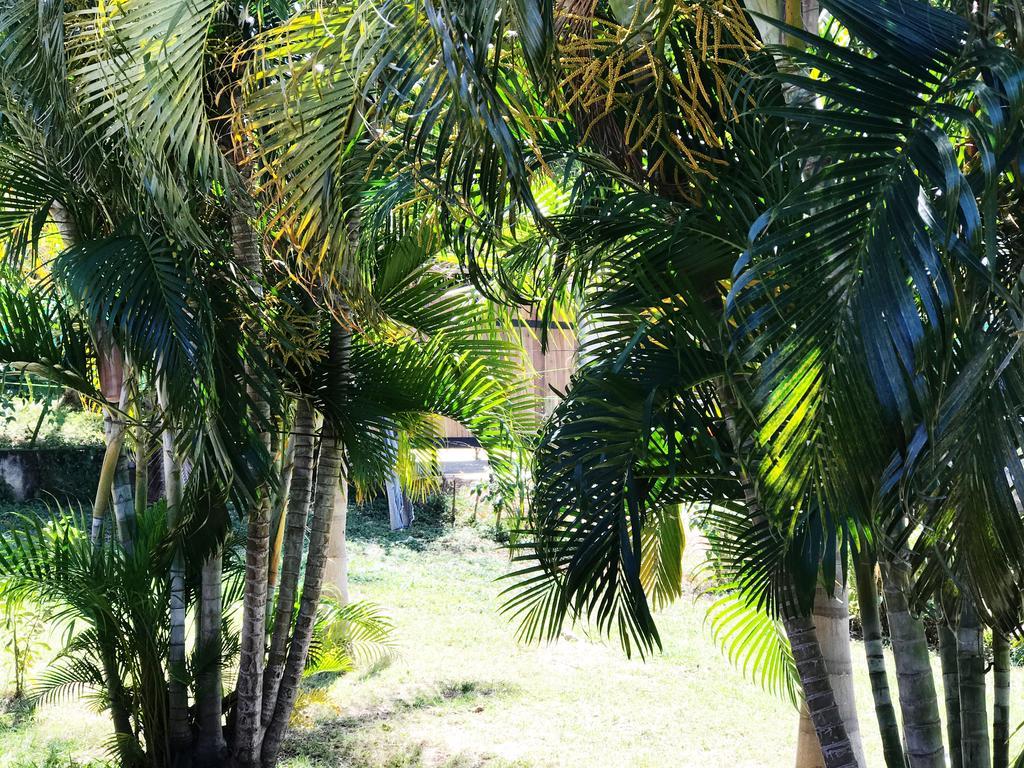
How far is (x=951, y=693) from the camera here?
→ 9.39 ft

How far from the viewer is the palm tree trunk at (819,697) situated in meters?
2.59

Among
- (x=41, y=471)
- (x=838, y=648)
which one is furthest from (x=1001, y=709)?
(x=41, y=471)

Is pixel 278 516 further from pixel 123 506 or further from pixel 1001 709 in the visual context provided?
pixel 1001 709

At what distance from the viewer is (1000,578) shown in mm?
1718

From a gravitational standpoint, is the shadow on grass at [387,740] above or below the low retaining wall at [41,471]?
below

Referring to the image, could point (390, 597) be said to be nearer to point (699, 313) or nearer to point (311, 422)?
point (311, 422)

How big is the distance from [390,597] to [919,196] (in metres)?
7.73

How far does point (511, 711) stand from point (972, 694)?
12.8 feet

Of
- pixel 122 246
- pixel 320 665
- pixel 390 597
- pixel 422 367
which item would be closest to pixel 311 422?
pixel 422 367

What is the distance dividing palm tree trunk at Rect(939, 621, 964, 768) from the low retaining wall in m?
9.74

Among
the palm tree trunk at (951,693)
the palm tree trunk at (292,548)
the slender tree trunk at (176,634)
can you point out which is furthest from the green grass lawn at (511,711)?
the palm tree trunk at (951,693)

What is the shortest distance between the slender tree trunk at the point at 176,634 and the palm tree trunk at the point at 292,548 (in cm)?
40

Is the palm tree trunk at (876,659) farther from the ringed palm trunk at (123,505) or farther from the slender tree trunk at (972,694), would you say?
the ringed palm trunk at (123,505)

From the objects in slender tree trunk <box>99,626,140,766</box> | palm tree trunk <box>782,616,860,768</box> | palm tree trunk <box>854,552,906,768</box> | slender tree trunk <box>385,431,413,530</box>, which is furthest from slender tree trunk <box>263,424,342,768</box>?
slender tree trunk <box>385,431,413,530</box>
